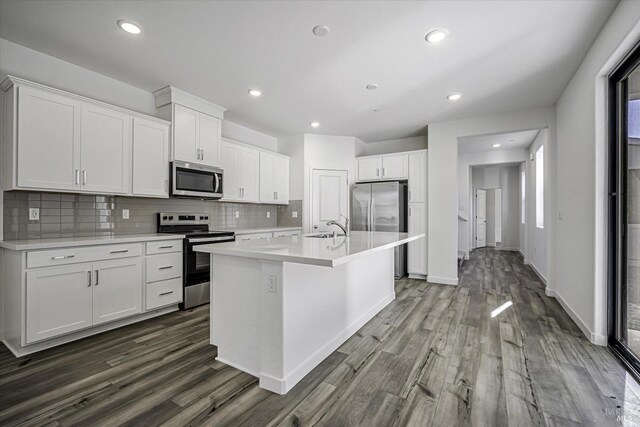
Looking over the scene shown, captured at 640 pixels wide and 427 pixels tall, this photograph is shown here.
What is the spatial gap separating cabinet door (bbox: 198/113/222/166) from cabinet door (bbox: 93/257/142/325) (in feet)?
4.97

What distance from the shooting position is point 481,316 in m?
3.10

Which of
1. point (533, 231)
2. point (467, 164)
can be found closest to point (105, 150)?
point (533, 231)

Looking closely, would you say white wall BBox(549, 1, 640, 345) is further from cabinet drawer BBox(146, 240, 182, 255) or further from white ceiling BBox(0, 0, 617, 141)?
cabinet drawer BBox(146, 240, 182, 255)

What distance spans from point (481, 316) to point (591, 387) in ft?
4.22

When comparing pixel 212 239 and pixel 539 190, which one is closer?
pixel 212 239

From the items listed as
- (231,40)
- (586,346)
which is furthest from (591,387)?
(231,40)

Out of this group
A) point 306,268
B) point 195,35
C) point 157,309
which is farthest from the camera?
point 157,309

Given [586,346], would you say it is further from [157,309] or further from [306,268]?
[157,309]

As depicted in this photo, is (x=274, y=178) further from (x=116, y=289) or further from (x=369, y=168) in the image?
(x=116, y=289)

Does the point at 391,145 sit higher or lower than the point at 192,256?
higher

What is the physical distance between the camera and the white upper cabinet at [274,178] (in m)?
4.75

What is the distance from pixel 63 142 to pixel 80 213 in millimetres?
721

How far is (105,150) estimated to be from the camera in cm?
279

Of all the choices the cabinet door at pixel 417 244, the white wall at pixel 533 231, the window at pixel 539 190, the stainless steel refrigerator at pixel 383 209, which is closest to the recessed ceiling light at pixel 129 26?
the stainless steel refrigerator at pixel 383 209
